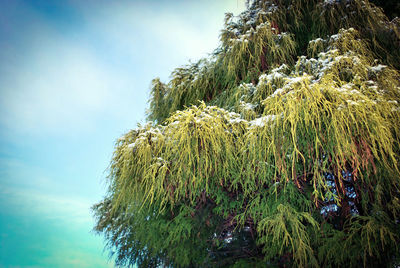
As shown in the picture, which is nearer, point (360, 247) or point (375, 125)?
point (375, 125)

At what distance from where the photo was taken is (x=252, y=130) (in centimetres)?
146

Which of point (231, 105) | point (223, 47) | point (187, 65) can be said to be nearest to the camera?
point (231, 105)

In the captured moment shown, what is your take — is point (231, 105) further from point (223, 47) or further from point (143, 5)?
point (143, 5)

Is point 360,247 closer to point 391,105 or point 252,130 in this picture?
point 391,105

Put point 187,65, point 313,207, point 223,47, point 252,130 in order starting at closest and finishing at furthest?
point 252,130
point 313,207
point 223,47
point 187,65

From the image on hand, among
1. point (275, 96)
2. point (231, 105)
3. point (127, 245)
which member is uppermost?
point (231, 105)

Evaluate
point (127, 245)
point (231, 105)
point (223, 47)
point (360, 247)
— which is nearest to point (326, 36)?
point (223, 47)

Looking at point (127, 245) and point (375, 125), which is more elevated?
point (375, 125)

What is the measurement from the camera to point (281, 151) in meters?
1.47

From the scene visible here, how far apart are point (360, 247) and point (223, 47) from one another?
6.86 ft

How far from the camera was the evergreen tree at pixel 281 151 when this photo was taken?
139 cm

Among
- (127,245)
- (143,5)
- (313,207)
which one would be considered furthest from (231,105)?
(143,5)

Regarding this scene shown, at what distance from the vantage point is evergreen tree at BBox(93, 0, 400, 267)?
139 cm

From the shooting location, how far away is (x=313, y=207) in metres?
1.86
